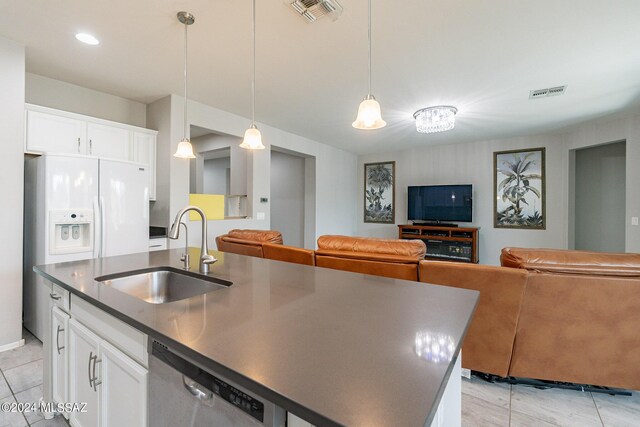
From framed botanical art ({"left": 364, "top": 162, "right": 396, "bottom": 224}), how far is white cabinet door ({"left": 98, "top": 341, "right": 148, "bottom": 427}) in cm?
620

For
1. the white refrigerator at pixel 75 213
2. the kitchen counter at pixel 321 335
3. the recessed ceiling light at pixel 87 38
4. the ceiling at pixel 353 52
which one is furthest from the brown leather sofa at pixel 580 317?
the recessed ceiling light at pixel 87 38

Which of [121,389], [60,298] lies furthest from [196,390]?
[60,298]

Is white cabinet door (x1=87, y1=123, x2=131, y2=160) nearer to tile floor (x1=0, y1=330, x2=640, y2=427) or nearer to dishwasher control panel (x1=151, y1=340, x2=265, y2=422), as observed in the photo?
tile floor (x1=0, y1=330, x2=640, y2=427)

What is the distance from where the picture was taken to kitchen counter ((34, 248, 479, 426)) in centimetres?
55

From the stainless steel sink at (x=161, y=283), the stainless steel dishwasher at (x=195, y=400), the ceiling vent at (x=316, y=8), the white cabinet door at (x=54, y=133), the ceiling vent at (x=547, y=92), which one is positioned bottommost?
the stainless steel dishwasher at (x=195, y=400)

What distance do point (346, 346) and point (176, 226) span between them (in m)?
1.09

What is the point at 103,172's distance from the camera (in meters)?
2.72

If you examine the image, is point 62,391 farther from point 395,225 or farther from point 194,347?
point 395,225

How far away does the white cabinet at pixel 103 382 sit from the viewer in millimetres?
984

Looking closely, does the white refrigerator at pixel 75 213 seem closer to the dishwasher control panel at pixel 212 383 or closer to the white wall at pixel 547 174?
the dishwasher control panel at pixel 212 383

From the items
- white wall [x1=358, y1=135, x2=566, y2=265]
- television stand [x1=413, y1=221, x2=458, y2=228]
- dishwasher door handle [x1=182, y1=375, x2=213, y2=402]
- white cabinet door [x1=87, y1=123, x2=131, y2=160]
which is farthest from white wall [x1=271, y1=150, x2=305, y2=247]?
dishwasher door handle [x1=182, y1=375, x2=213, y2=402]

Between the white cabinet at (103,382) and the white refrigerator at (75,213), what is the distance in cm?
148

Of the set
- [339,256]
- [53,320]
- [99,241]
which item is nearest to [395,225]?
[339,256]

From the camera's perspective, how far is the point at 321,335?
82 cm
